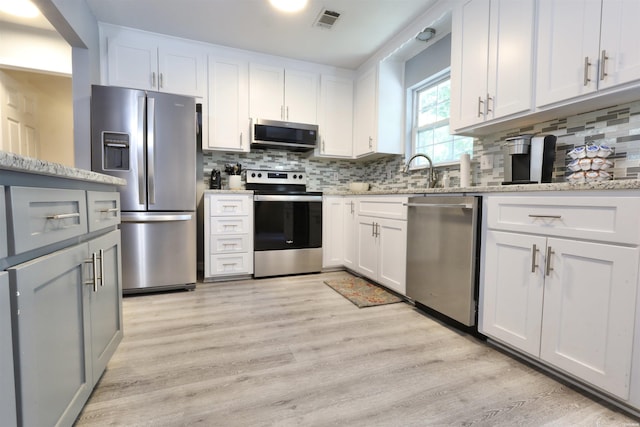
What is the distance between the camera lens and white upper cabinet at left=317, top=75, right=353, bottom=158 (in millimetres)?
3559

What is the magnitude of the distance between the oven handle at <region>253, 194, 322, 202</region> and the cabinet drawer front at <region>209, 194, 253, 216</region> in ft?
0.29

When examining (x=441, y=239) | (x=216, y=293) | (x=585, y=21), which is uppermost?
(x=585, y=21)

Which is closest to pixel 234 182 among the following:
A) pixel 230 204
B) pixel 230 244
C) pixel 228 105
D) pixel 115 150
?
pixel 230 204

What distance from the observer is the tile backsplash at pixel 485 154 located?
158 centimetres

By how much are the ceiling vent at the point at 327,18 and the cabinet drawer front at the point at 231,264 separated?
2.28 metres

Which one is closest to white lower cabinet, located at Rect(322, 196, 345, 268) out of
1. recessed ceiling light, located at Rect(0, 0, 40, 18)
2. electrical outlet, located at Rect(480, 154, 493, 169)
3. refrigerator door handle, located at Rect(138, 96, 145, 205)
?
electrical outlet, located at Rect(480, 154, 493, 169)

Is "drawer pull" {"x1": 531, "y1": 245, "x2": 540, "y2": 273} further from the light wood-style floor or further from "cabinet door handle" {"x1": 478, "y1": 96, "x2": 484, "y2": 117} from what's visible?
"cabinet door handle" {"x1": 478, "y1": 96, "x2": 484, "y2": 117}

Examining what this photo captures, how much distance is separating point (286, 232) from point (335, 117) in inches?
61.3

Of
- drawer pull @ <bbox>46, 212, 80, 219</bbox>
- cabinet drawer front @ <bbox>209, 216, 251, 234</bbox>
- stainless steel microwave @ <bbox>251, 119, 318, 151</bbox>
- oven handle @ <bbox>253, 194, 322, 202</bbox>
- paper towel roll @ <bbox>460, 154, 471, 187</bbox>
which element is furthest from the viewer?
stainless steel microwave @ <bbox>251, 119, 318, 151</bbox>

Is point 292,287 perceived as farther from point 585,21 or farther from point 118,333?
point 585,21

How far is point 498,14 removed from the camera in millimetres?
1913

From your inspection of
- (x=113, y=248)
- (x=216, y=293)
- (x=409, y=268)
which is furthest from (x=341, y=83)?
(x=113, y=248)

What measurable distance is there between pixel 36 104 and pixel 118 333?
11.6 feet

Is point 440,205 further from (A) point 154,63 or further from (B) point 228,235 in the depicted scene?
(A) point 154,63
